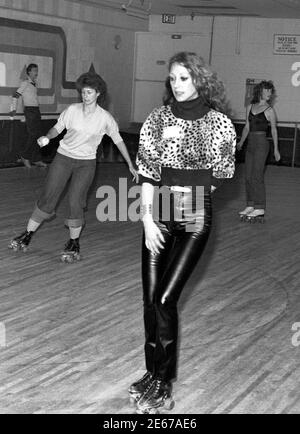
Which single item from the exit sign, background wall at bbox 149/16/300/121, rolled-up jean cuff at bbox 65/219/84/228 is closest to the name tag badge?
rolled-up jean cuff at bbox 65/219/84/228

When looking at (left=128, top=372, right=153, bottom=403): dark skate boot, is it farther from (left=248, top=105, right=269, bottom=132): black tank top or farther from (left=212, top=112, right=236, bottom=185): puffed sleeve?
(left=248, top=105, right=269, bottom=132): black tank top

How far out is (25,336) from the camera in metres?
3.97

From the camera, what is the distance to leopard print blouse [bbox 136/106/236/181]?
9.72 feet

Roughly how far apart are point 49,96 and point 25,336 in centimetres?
933

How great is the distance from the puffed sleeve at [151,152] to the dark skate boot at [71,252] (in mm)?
2823

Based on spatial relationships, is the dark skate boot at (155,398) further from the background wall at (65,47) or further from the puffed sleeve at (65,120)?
the background wall at (65,47)

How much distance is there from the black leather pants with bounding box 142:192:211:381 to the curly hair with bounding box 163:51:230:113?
38 centimetres

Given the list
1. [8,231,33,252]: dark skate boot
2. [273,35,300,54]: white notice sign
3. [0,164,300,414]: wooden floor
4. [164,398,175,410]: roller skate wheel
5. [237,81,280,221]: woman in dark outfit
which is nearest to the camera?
[164,398,175,410]: roller skate wheel

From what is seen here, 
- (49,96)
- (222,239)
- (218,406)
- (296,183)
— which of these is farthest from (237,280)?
(49,96)

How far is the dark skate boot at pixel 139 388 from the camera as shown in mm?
3086

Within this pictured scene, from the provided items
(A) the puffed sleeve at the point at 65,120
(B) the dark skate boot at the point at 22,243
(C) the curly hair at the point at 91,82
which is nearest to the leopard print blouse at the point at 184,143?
(C) the curly hair at the point at 91,82

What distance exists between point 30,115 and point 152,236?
9.15 meters

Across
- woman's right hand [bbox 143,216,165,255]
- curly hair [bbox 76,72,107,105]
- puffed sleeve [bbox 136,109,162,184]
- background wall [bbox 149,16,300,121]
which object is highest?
background wall [bbox 149,16,300,121]
